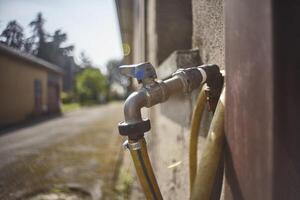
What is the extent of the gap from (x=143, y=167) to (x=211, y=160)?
0.74 ft

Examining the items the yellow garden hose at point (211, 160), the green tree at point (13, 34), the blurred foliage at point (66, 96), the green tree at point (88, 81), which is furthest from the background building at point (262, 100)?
the blurred foliage at point (66, 96)

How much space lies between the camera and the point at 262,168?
1.90 ft

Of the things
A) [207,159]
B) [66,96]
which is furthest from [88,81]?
[207,159]

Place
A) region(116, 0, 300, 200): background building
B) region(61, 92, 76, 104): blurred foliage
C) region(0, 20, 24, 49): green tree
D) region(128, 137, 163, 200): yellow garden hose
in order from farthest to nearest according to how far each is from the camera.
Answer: region(61, 92, 76, 104): blurred foliage < region(0, 20, 24, 49): green tree < region(128, 137, 163, 200): yellow garden hose < region(116, 0, 300, 200): background building

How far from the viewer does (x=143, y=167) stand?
2.92ft

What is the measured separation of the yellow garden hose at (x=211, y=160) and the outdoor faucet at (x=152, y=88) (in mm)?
129

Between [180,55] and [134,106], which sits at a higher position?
[180,55]

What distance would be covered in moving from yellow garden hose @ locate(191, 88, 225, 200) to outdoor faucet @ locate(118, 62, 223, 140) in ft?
0.42

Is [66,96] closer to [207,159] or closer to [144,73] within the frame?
[144,73]

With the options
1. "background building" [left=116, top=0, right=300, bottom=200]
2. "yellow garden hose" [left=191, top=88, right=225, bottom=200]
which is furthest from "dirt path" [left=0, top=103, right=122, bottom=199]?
"background building" [left=116, top=0, right=300, bottom=200]

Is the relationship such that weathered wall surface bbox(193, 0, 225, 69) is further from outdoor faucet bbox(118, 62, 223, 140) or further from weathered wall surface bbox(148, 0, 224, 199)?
outdoor faucet bbox(118, 62, 223, 140)

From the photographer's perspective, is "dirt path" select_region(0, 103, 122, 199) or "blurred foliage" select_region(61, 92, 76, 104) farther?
"blurred foliage" select_region(61, 92, 76, 104)

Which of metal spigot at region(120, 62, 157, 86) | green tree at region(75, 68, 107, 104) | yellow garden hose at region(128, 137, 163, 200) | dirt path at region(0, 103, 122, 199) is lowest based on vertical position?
dirt path at region(0, 103, 122, 199)

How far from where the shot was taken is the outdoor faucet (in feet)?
2.94
